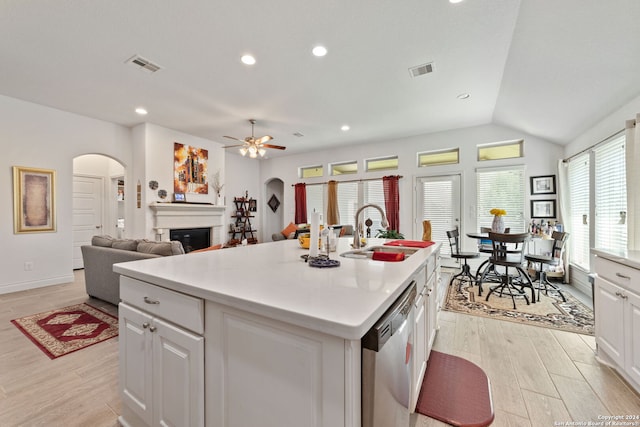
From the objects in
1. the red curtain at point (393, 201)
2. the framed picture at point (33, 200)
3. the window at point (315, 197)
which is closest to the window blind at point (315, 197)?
the window at point (315, 197)

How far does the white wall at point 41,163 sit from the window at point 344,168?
4.91 meters

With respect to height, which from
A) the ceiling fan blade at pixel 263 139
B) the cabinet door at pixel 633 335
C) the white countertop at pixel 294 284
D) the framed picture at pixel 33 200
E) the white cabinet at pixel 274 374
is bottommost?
the cabinet door at pixel 633 335

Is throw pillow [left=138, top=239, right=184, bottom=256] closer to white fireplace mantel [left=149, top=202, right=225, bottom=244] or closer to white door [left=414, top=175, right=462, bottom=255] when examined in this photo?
white fireplace mantel [left=149, top=202, right=225, bottom=244]

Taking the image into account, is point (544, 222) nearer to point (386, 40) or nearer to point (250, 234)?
point (386, 40)

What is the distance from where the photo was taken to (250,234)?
309 inches

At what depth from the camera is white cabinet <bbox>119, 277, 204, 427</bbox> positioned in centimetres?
108

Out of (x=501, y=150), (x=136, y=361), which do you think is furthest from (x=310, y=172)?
(x=136, y=361)

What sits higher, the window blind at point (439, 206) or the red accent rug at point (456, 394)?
the window blind at point (439, 206)

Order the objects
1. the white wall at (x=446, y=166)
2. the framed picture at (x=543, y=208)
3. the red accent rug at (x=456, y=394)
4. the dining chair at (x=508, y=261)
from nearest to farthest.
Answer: the red accent rug at (x=456, y=394) < the dining chair at (x=508, y=261) < the framed picture at (x=543, y=208) < the white wall at (x=446, y=166)

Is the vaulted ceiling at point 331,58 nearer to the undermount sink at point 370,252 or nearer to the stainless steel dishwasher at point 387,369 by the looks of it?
the undermount sink at point 370,252

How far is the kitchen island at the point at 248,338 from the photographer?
2.51ft

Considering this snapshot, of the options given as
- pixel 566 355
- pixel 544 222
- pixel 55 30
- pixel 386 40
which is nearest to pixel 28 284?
pixel 55 30

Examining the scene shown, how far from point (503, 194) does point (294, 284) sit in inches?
216

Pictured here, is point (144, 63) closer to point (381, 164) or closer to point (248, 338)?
point (248, 338)
